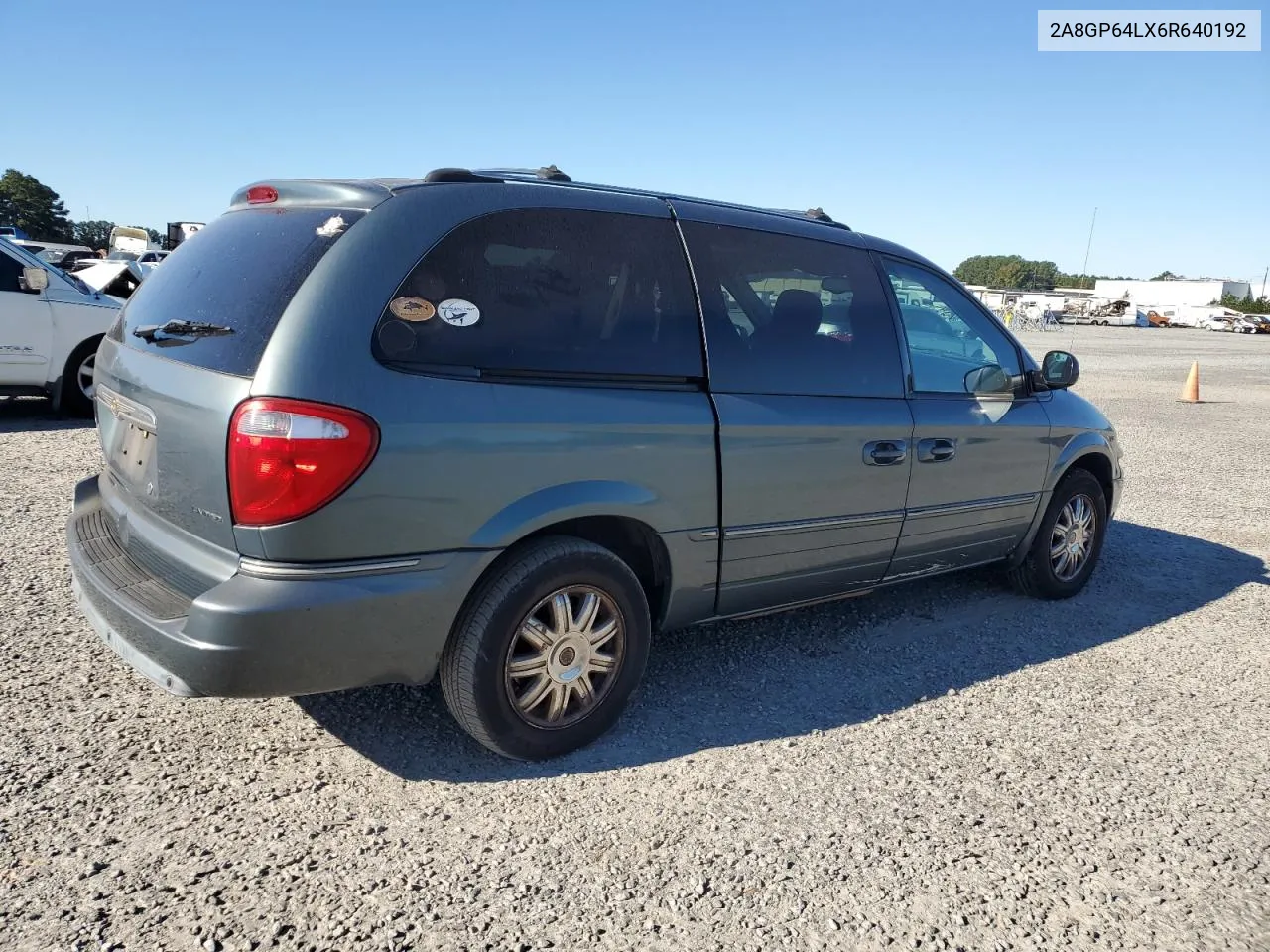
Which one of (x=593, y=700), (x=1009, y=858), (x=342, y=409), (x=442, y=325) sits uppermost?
(x=442, y=325)

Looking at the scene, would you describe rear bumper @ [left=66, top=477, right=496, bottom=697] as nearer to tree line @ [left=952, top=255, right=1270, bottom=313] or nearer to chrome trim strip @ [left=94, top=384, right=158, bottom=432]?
chrome trim strip @ [left=94, top=384, right=158, bottom=432]

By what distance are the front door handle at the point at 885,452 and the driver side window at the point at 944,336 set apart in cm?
33

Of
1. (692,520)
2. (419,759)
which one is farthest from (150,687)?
(692,520)

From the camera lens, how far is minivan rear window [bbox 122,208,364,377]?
2.69 meters

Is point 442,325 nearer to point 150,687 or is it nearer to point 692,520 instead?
point 692,520

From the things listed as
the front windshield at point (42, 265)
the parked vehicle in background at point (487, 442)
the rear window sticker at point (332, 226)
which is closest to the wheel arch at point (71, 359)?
the front windshield at point (42, 265)

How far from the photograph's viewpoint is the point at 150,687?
344 centimetres

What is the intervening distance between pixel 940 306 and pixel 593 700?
2602 millimetres

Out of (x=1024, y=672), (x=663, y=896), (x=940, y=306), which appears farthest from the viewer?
(x=940, y=306)

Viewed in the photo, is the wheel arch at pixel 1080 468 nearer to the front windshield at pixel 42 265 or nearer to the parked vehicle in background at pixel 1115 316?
the front windshield at pixel 42 265

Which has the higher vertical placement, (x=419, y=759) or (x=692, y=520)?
(x=692, y=520)

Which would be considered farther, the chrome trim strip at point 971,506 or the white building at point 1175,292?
Answer: the white building at point 1175,292

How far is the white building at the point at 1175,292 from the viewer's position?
95.9 m

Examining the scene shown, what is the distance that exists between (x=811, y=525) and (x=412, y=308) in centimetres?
179
